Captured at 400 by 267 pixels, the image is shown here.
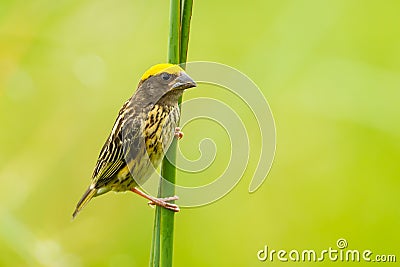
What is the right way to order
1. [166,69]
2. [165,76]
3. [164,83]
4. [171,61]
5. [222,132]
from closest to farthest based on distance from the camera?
[171,61] → [166,69] → [165,76] → [164,83] → [222,132]

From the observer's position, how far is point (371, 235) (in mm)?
3893

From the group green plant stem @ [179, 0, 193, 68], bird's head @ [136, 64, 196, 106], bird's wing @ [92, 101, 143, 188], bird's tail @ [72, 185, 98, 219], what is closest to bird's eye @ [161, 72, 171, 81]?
bird's head @ [136, 64, 196, 106]

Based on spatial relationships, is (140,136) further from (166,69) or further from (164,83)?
(166,69)

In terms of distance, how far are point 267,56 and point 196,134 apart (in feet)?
1.84

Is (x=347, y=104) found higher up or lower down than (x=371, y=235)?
higher up

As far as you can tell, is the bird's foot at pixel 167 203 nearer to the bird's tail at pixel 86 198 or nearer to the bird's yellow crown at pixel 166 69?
the bird's yellow crown at pixel 166 69

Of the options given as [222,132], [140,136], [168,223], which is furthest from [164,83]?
[222,132]

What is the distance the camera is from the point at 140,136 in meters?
3.10

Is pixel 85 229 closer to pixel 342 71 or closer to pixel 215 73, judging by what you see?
pixel 215 73

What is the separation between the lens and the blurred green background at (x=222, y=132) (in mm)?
3902

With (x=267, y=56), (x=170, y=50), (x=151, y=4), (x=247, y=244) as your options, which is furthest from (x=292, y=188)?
(x=170, y=50)

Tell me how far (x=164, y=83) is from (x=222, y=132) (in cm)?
142

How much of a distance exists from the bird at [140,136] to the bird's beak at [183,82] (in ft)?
0.51

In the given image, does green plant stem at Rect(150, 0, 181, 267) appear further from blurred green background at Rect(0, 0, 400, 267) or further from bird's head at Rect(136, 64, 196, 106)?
blurred green background at Rect(0, 0, 400, 267)
